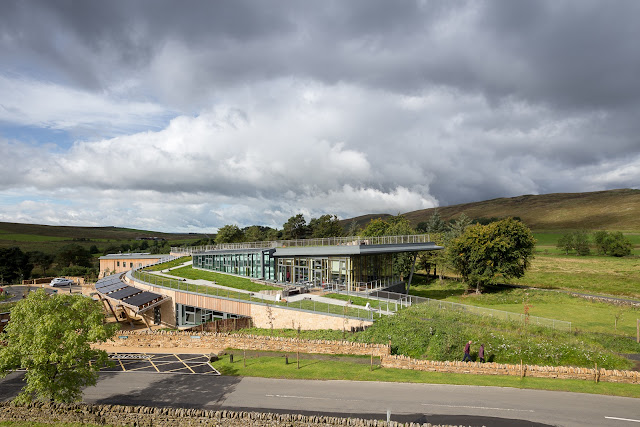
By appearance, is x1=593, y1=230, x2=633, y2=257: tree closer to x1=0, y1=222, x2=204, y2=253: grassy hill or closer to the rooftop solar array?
the rooftop solar array

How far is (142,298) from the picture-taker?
35938 mm

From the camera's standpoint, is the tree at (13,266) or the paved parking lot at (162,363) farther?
the tree at (13,266)

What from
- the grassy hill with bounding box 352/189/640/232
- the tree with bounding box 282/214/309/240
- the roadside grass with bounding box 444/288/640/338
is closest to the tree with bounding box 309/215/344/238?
the tree with bounding box 282/214/309/240

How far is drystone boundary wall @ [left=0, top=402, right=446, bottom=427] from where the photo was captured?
14.8 m

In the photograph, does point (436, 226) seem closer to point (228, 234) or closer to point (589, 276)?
point (589, 276)

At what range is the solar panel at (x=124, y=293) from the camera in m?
36.8

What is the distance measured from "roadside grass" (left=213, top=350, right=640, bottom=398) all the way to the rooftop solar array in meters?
14.9

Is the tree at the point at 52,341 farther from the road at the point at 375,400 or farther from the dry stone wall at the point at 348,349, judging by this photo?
the dry stone wall at the point at 348,349

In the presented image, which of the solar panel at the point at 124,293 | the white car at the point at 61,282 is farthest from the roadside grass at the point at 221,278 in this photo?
the white car at the point at 61,282

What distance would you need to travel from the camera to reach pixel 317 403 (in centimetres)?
1695

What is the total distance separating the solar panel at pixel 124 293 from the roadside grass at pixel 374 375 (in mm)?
18034

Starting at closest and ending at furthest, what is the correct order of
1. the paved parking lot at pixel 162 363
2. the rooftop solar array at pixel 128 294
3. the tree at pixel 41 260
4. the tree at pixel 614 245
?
the paved parking lot at pixel 162 363
the rooftop solar array at pixel 128 294
the tree at pixel 614 245
the tree at pixel 41 260

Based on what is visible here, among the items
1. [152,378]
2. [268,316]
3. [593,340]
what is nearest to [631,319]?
[593,340]

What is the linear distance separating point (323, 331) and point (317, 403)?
10977 mm
